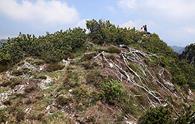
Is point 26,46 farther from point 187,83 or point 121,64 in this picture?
point 187,83

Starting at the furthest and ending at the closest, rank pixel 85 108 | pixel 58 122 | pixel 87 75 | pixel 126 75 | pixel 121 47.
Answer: pixel 121 47 < pixel 126 75 < pixel 87 75 < pixel 85 108 < pixel 58 122

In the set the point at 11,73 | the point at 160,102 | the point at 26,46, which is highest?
the point at 26,46

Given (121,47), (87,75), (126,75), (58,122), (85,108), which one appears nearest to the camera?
(58,122)

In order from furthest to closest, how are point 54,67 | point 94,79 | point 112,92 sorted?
point 54,67 → point 94,79 → point 112,92

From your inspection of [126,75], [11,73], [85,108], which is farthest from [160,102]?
[11,73]

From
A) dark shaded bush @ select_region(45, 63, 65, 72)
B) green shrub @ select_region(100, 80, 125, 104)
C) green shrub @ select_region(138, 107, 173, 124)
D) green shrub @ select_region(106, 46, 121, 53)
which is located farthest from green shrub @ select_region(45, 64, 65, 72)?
green shrub @ select_region(138, 107, 173, 124)

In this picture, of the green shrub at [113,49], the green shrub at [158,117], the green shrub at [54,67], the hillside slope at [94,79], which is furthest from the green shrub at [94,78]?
the green shrub at [158,117]

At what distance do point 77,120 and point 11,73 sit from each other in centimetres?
1038

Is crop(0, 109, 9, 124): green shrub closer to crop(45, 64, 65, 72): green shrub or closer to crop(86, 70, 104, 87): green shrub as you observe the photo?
crop(86, 70, 104, 87): green shrub

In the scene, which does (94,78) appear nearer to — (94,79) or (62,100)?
(94,79)

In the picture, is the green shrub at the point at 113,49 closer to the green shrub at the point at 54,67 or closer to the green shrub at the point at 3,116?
the green shrub at the point at 54,67

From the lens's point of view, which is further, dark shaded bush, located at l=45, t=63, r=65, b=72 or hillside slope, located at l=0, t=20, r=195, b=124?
dark shaded bush, located at l=45, t=63, r=65, b=72

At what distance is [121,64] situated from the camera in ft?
119

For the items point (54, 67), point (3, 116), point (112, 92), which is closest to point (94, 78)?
point (112, 92)
